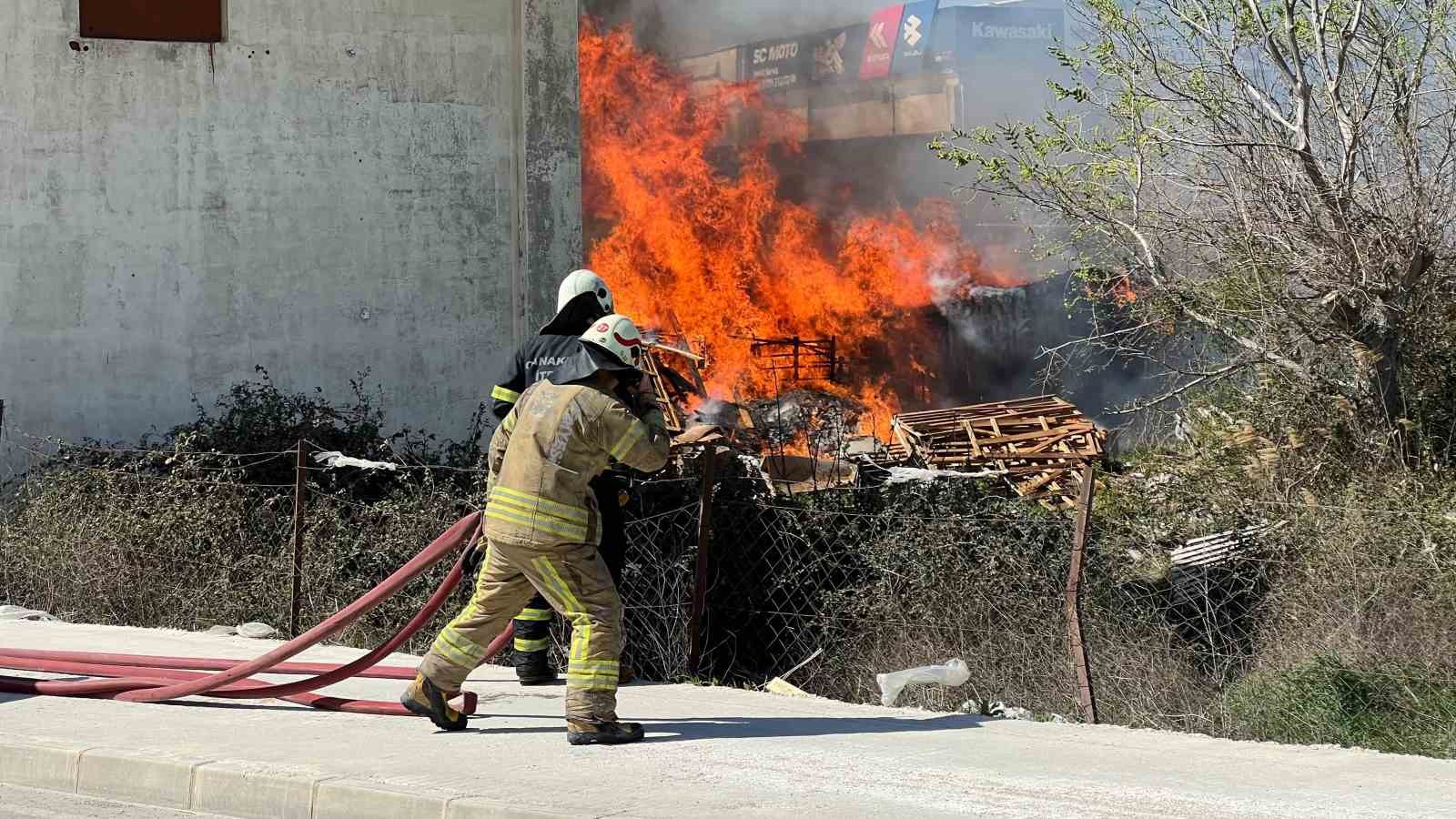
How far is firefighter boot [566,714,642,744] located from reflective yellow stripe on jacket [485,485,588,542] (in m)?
0.77

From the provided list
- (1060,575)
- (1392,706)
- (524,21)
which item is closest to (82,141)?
(524,21)

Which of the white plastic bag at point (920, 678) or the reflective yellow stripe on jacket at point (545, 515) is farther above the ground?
the reflective yellow stripe on jacket at point (545, 515)

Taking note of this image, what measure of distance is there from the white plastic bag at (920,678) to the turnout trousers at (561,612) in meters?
2.14

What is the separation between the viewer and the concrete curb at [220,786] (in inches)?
222

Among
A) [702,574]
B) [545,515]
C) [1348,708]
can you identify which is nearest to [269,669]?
[545,515]

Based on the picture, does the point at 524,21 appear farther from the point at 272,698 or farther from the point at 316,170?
the point at 272,698

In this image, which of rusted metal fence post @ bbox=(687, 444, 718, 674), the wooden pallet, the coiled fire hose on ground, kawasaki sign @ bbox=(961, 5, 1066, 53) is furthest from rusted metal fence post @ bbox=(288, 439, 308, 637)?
kawasaki sign @ bbox=(961, 5, 1066, 53)

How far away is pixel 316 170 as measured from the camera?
1519cm

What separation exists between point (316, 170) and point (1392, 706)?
11.0m

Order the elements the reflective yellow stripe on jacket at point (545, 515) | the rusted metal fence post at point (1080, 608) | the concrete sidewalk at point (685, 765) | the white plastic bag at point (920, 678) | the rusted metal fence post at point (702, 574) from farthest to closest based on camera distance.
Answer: the rusted metal fence post at point (702, 574)
the white plastic bag at point (920, 678)
the rusted metal fence post at point (1080, 608)
the reflective yellow stripe on jacket at point (545, 515)
the concrete sidewalk at point (685, 765)

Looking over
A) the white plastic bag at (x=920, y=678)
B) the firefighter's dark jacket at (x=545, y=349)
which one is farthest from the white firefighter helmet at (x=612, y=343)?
the white plastic bag at (x=920, y=678)

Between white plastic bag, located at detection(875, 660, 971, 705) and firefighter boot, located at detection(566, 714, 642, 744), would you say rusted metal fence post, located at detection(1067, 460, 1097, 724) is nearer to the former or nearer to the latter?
white plastic bag, located at detection(875, 660, 971, 705)

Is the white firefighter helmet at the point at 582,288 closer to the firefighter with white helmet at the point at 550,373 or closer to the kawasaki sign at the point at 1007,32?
the firefighter with white helmet at the point at 550,373

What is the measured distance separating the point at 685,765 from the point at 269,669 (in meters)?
2.66
